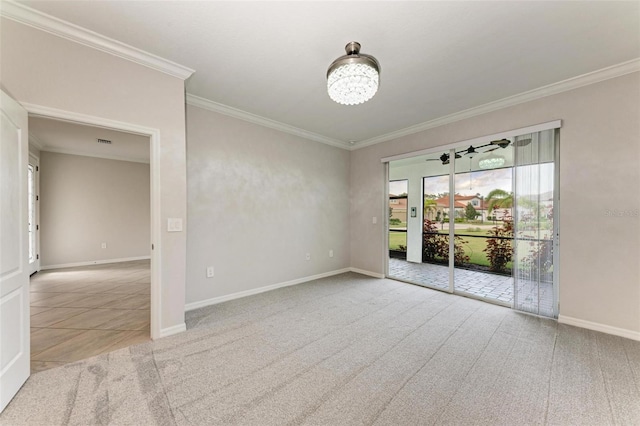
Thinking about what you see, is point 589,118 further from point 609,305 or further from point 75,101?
point 75,101

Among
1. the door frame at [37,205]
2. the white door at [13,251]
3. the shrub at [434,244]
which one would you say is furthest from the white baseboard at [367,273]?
the door frame at [37,205]

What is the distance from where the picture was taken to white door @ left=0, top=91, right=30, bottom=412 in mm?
1601

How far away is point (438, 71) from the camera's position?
261 cm

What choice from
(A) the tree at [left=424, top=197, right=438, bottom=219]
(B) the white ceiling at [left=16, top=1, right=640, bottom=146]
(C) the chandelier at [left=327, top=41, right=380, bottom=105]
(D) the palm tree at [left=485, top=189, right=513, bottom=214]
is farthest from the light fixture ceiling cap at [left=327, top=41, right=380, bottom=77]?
(A) the tree at [left=424, top=197, right=438, bottom=219]

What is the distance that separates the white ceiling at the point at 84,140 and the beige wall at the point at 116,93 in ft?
7.16

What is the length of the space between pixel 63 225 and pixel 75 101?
5.27 metres

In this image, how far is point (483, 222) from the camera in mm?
5250

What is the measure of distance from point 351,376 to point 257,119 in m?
3.52

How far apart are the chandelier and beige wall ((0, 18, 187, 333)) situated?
1712mm

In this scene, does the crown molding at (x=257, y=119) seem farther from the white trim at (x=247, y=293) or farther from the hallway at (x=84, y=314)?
the hallway at (x=84, y=314)

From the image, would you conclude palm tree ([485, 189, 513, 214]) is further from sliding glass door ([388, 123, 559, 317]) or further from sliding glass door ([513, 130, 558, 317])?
sliding glass door ([513, 130, 558, 317])

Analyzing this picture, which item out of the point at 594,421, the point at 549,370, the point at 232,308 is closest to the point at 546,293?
the point at 549,370

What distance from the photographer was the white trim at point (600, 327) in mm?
2480

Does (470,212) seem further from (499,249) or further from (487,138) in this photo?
(487,138)
